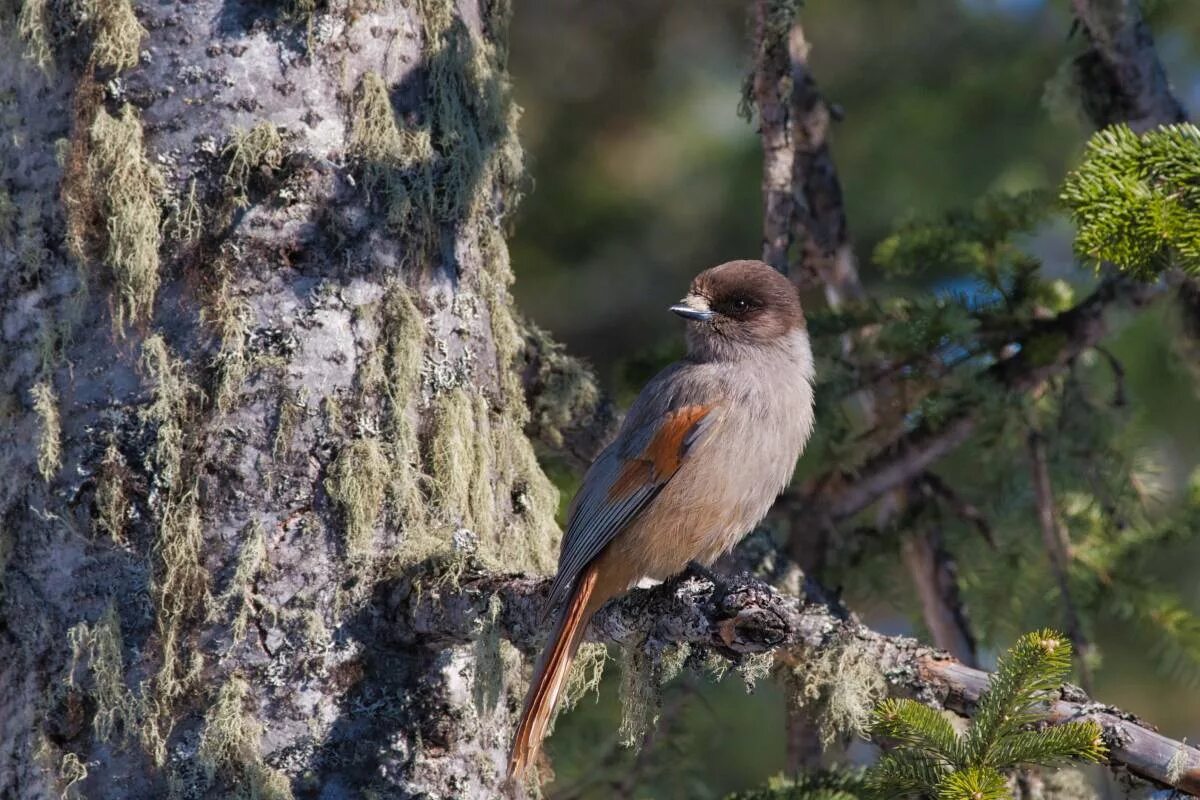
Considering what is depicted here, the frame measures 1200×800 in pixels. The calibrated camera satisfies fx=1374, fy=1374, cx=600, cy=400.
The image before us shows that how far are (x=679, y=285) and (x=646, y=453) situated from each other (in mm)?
5101

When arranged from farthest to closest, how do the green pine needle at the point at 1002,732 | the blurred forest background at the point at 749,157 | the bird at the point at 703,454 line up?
the blurred forest background at the point at 749,157
the bird at the point at 703,454
the green pine needle at the point at 1002,732

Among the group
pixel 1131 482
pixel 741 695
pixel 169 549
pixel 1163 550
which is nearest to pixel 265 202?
pixel 169 549

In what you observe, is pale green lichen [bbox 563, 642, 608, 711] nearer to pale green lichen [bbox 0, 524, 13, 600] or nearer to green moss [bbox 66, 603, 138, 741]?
green moss [bbox 66, 603, 138, 741]

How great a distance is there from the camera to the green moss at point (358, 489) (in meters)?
3.10

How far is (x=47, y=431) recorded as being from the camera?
3.07 meters

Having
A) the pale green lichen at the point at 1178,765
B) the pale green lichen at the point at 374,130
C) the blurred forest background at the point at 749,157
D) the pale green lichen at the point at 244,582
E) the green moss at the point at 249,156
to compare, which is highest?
the blurred forest background at the point at 749,157

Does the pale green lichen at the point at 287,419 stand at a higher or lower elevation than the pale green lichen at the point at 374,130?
lower

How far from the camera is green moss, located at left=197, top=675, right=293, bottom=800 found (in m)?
2.95

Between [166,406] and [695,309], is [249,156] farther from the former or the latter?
[695,309]

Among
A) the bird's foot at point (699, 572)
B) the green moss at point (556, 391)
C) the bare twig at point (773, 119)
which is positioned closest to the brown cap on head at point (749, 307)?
the bare twig at point (773, 119)

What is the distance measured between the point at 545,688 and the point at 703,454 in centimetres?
99

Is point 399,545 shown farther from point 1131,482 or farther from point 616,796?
point 1131,482

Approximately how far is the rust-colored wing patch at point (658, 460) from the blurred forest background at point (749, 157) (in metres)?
2.35

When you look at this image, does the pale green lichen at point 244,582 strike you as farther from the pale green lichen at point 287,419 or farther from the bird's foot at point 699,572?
the bird's foot at point 699,572
